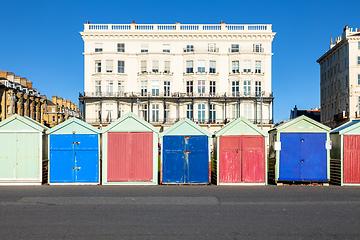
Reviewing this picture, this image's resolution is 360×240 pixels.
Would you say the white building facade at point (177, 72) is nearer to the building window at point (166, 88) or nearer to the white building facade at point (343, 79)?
the building window at point (166, 88)

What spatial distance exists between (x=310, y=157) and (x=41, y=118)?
63.3 m

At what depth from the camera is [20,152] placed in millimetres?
16844

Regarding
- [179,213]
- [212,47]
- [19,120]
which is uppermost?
[212,47]

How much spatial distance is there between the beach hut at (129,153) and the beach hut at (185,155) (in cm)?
47

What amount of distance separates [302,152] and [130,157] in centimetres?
723

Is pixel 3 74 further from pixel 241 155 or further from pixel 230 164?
pixel 241 155

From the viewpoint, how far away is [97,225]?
9109mm

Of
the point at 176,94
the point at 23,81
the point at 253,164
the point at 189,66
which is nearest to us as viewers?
the point at 253,164

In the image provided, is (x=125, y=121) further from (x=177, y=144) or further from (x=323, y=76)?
(x=323, y=76)

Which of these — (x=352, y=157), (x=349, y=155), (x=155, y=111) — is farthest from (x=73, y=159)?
(x=155, y=111)

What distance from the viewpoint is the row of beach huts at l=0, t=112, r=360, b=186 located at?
16.8 m

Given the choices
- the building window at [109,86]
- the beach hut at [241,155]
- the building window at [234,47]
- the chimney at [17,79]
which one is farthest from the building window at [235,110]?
the beach hut at [241,155]

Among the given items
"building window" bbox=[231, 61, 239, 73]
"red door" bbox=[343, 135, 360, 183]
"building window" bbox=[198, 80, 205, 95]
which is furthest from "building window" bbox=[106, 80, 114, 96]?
"red door" bbox=[343, 135, 360, 183]

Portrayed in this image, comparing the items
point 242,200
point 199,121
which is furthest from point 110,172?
point 199,121
